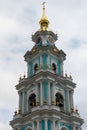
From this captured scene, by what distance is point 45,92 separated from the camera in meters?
37.9

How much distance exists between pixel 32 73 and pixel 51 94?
4.20 meters

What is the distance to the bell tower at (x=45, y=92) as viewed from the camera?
3638 cm

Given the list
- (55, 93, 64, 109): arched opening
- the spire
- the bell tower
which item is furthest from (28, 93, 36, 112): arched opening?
the spire

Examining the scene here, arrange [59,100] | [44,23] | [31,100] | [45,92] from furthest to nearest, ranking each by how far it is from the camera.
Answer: [44,23], [31,100], [59,100], [45,92]

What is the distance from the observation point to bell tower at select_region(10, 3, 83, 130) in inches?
1432

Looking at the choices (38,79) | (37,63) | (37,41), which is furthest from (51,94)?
(37,41)

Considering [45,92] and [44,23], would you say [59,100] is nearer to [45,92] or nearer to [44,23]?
[45,92]

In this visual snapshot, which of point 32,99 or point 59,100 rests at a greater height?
point 32,99

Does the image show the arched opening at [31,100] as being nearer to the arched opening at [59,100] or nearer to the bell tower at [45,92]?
the bell tower at [45,92]

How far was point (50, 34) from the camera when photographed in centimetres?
4309

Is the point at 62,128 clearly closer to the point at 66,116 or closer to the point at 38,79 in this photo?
the point at 66,116

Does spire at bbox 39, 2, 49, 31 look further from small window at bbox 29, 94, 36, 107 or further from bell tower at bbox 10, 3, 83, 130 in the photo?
small window at bbox 29, 94, 36, 107

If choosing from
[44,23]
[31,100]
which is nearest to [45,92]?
[31,100]

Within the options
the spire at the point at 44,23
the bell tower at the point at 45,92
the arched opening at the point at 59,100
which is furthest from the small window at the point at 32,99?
the spire at the point at 44,23
